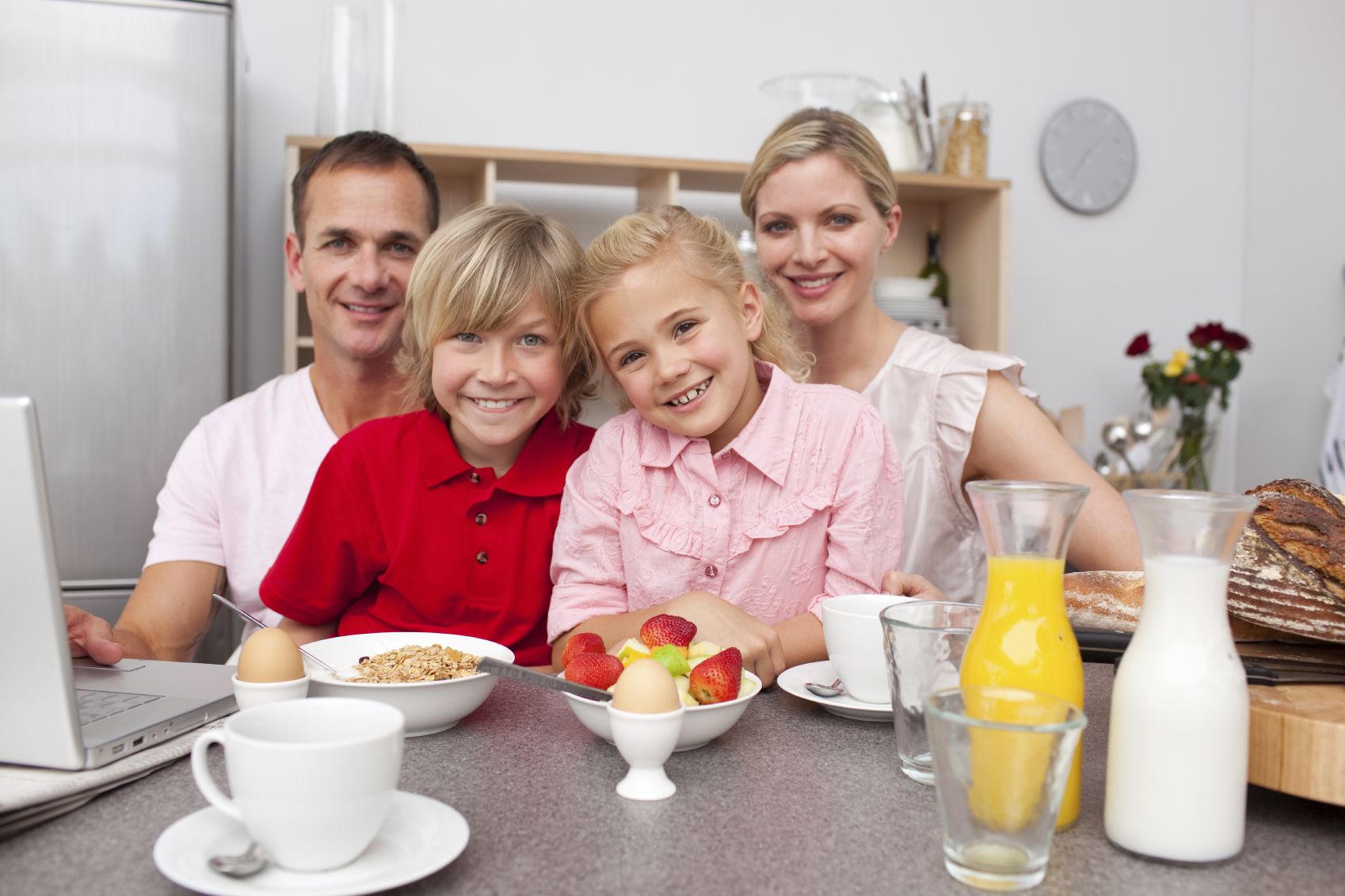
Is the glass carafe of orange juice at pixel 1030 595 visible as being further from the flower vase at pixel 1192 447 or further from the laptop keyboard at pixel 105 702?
the flower vase at pixel 1192 447

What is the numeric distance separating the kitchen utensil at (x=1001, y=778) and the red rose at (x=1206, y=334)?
9.82ft

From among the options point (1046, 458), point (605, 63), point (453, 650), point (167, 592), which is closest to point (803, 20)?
point (605, 63)

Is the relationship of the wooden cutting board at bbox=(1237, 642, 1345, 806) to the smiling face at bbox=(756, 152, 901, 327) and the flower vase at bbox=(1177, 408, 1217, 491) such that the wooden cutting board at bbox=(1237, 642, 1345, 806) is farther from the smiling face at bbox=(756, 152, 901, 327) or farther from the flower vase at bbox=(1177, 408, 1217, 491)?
the flower vase at bbox=(1177, 408, 1217, 491)

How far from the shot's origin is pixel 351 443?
1.53 metres

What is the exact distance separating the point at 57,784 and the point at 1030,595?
26.8 inches

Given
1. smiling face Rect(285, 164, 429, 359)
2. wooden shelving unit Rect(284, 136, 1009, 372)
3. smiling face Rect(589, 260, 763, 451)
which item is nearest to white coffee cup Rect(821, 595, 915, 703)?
smiling face Rect(589, 260, 763, 451)

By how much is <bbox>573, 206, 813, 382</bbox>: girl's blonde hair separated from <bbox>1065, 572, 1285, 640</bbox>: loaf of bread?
2.08ft

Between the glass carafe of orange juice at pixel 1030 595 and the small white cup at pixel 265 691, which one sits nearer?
the glass carafe of orange juice at pixel 1030 595

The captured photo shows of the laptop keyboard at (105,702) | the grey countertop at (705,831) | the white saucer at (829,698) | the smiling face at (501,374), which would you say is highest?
the smiling face at (501,374)

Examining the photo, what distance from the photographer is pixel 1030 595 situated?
0.68 m

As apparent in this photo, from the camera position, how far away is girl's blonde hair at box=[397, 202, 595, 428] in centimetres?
142

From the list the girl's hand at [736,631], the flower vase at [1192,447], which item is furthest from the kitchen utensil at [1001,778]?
the flower vase at [1192,447]

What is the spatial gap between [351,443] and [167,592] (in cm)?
47

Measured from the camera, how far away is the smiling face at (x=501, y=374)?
144 centimetres
